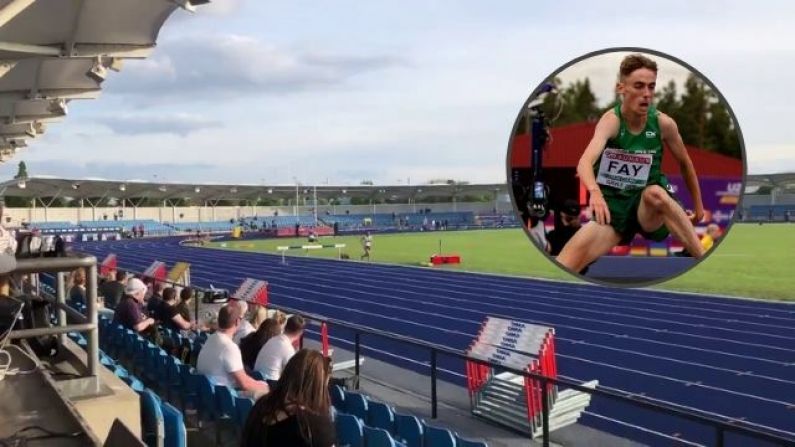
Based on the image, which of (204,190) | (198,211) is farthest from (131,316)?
(198,211)

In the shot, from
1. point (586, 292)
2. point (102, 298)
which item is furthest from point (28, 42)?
point (586, 292)

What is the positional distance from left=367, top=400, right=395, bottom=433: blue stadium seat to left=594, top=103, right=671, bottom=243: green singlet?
354 cm

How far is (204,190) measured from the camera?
76375 mm

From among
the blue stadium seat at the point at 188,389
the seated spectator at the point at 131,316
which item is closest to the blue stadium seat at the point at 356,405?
the blue stadium seat at the point at 188,389

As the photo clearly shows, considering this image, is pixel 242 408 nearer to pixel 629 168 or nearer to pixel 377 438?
pixel 377 438

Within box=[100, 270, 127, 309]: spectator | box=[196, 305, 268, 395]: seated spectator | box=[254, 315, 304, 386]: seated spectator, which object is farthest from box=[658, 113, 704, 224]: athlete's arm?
box=[100, 270, 127, 309]: spectator

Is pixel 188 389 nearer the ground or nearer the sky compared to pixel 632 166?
nearer the ground

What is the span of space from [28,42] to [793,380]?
10.5 metres

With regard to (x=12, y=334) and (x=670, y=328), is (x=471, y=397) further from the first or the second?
(x=670, y=328)

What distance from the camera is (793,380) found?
10352 mm

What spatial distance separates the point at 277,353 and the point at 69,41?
4600 mm

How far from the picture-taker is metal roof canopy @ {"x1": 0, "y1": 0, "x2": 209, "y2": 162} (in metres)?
7.97

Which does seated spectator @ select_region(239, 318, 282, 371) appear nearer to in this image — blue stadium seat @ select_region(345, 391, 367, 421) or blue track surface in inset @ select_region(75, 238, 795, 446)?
blue stadium seat @ select_region(345, 391, 367, 421)

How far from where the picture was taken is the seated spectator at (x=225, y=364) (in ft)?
20.8
